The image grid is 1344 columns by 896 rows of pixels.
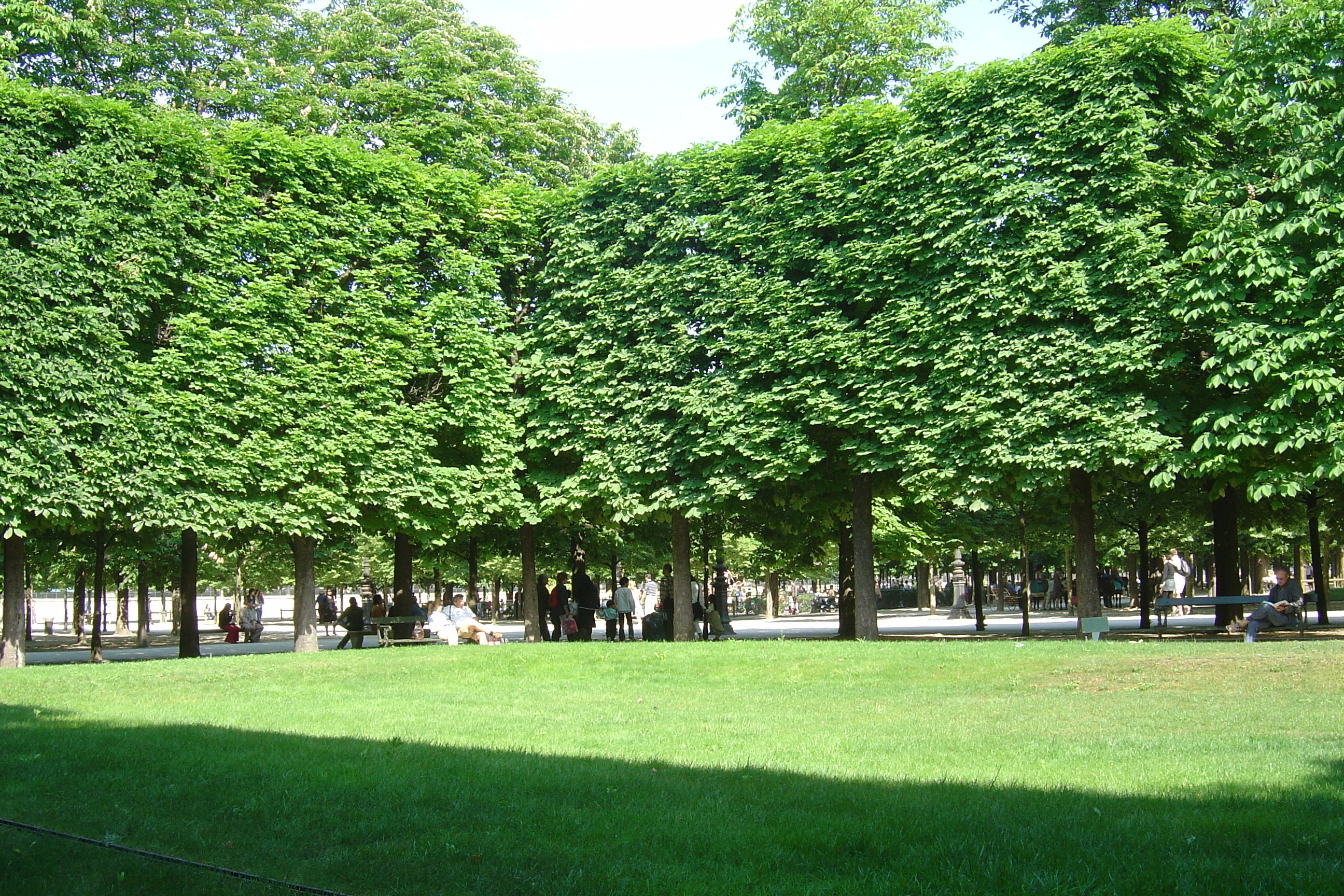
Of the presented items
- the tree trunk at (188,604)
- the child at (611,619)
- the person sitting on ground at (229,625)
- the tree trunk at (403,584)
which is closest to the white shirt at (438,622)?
the tree trunk at (403,584)

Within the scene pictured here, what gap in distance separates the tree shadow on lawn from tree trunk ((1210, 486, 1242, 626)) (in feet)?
54.3

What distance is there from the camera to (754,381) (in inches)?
926

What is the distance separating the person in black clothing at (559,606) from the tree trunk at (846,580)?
650cm

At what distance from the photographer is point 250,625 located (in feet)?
125

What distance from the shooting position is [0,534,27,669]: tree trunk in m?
20.7

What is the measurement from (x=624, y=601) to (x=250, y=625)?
592 inches

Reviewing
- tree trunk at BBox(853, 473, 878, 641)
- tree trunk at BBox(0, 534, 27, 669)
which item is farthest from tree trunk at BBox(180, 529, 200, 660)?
tree trunk at BBox(853, 473, 878, 641)

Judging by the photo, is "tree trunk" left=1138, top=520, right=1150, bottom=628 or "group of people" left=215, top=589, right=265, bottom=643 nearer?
"tree trunk" left=1138, top=520, right=1150, bottom=628

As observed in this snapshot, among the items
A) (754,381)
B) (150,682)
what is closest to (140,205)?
(150,682)

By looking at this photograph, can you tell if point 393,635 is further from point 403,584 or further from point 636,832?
point 636,832

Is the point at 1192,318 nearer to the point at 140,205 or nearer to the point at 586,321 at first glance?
the point at 586,321

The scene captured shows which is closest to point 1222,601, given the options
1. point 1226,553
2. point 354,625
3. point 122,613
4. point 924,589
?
point 1226,553

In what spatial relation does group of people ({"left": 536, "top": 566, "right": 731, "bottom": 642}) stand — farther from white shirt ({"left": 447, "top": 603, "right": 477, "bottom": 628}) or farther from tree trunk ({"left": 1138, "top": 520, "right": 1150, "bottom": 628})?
tree trunk ({"left": 1138, "top": 520, "right": 1150, "bottom": 628})

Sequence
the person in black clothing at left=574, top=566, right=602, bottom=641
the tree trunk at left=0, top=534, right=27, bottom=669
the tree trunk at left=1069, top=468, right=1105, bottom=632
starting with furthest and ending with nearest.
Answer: the person in black clothing at left=574, top=566, right=602, bottom=641 < the tree trunk at left=0, top=534, right=27, bottom=669 < the tree trunk at left=1069, top=468, right=1105, bottom=632
